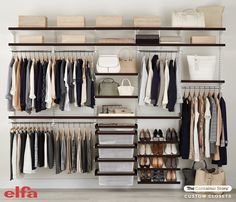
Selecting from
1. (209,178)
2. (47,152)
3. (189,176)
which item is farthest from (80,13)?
(209,178)

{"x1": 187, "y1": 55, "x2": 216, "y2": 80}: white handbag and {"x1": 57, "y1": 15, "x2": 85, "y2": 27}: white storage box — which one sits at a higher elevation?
{"x1": 57, "y1": 15, "x2": 85, "y2": 27}: white storage box

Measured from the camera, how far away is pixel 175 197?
5.12 meters

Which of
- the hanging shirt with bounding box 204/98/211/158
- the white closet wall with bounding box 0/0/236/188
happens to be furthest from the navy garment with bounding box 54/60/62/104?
the hanging shirt with bounding box 204/98/211/158

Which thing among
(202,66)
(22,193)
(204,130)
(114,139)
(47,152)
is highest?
(202,66)

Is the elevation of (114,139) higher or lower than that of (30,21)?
lower

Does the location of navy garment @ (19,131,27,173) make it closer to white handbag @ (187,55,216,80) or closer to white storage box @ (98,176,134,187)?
white storage box @ (98,176,134,187)

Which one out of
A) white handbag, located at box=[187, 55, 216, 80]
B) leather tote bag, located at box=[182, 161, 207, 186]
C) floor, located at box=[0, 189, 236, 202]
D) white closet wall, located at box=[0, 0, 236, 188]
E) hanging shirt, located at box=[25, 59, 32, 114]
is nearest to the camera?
floor, located at box=[0, 189, 236, 202]

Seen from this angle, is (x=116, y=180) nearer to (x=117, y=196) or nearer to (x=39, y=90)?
(x=117, y=196)

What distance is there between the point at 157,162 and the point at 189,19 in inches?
72.7

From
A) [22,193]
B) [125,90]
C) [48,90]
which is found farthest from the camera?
Answer: [22,193]

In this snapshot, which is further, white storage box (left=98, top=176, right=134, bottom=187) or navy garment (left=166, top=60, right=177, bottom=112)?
white storage box (left=98, top=176, right=134, bottom=187)

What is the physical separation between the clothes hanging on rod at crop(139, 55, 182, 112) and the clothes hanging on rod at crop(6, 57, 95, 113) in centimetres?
66

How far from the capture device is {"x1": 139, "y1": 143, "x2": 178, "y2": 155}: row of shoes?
17.3 ft

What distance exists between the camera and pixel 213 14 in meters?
5.28
